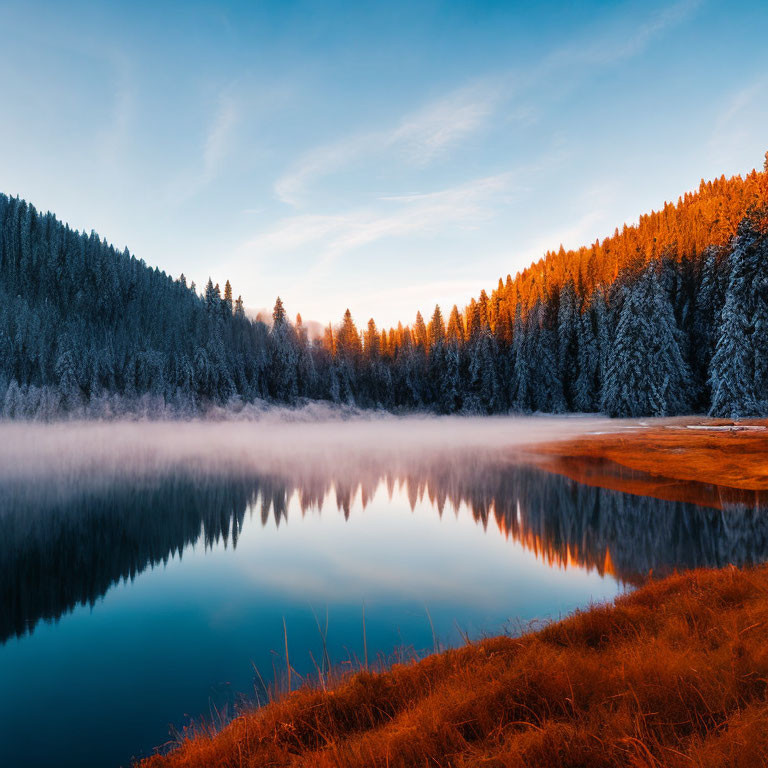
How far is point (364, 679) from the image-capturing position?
6383 millimetres

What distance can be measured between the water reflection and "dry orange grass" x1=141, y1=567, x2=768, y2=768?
7881 mm

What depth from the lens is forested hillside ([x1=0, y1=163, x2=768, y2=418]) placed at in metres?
57.7

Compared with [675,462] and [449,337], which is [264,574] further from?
[449,337]

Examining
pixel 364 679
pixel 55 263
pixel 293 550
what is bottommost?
pixel 293 550

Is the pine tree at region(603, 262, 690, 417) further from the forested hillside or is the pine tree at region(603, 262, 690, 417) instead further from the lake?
the lake

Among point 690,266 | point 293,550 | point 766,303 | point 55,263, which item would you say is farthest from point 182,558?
point 55,263

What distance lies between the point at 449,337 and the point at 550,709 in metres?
94.3

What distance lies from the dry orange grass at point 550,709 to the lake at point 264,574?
2047 millimetres

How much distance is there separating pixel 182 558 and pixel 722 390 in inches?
2054

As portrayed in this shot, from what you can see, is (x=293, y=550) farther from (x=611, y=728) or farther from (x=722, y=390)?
(x=722, y=390)

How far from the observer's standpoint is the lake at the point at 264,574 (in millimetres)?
9258

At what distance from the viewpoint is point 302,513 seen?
25.4 m

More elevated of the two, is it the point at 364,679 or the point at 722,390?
the point at 722,390

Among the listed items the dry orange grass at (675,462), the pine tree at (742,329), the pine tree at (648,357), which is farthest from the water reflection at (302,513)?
the pine tree at (648,357)
